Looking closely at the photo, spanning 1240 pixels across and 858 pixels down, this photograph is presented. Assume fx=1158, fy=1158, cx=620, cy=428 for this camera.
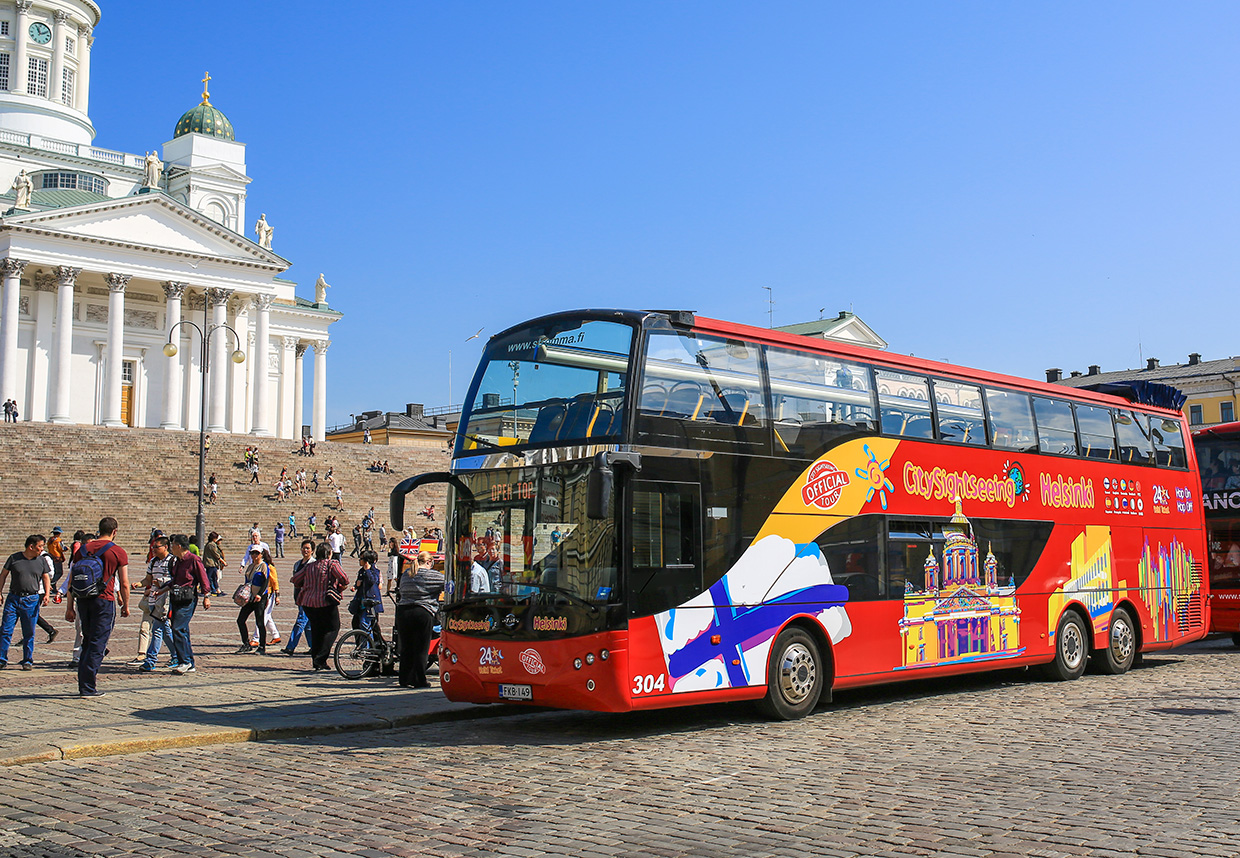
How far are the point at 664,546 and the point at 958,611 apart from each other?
15.3 ft

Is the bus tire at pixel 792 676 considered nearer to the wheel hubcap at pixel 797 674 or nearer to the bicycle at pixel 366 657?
the wheel hubcap at pixel 797 674

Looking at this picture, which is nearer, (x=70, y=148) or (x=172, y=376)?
(x=172, y=376)

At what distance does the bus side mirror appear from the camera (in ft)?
→ 30.5

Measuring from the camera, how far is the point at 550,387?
35.1 ft

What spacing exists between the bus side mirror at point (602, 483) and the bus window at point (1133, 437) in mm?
9394

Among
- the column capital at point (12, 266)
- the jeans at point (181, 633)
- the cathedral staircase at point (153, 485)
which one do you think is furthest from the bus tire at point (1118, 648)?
the column capital at point (12, 266)

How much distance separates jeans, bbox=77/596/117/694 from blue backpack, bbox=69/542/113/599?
8cm

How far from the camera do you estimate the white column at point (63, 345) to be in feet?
206

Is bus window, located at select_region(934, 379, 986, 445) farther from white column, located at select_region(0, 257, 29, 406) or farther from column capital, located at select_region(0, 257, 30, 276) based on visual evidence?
column capital, located at select_region(0, 257, 30, 276)

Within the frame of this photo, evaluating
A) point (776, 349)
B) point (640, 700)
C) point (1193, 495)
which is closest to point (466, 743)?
point (640, 700)

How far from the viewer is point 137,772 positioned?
8516 millimetres

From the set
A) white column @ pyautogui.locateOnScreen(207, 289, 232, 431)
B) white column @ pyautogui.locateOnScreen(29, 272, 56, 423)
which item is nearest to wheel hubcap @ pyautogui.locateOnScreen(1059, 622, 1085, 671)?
white column @ pyautogui.locateOnScreen(207, 289, 232, 431)

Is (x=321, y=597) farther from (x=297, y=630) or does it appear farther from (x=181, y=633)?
(x=297, y=630)

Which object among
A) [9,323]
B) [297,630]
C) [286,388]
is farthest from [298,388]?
[297,630]
